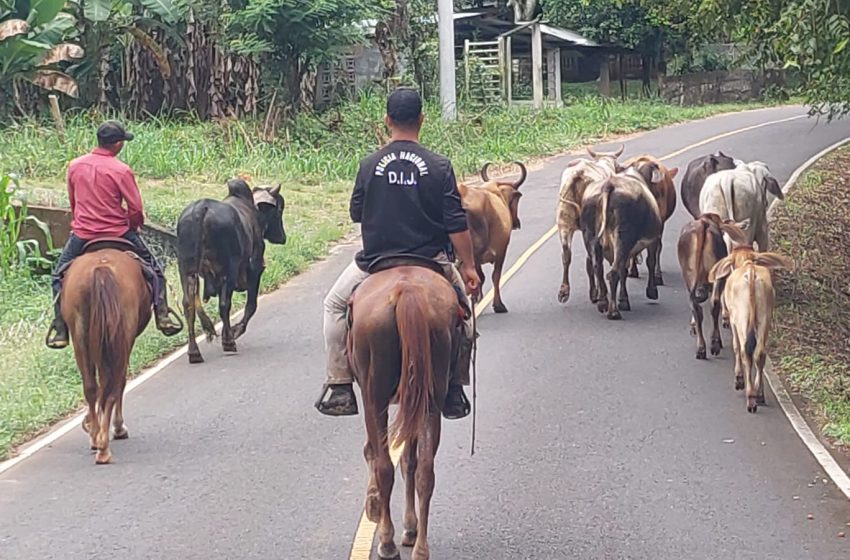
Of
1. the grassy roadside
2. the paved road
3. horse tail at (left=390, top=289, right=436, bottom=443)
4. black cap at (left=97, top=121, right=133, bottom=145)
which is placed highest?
black cap at (left=97, top=121, right=133, bottom=145)

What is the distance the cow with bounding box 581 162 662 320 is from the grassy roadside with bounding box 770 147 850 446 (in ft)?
5.58

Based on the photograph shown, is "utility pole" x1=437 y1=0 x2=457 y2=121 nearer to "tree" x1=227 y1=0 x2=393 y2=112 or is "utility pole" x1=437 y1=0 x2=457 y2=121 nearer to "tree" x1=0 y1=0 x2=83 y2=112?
"tree" x1=227 y1=0 x2=393 y2=112

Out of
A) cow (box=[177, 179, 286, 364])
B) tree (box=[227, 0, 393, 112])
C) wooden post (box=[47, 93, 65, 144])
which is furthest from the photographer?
tree (box=[227, 0, 393, 112])

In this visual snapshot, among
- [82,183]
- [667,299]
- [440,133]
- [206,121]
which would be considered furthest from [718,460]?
[206,121]

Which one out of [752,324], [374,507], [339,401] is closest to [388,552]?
[374,507]

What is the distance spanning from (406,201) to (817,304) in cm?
903

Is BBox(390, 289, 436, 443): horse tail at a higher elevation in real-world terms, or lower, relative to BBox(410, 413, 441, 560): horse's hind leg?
higher

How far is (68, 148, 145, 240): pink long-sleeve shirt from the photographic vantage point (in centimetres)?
995

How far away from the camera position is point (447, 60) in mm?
31266

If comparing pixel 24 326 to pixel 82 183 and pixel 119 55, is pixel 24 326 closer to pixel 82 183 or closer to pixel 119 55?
pixel 82 183

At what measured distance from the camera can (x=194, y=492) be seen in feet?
28.6

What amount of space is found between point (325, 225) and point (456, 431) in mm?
11286

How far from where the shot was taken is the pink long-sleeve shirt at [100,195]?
995 cm

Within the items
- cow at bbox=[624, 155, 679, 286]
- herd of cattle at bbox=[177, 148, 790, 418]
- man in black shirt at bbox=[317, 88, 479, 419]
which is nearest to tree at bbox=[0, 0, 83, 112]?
herd of cattle at bbox=[177, 148, 790, 418]
